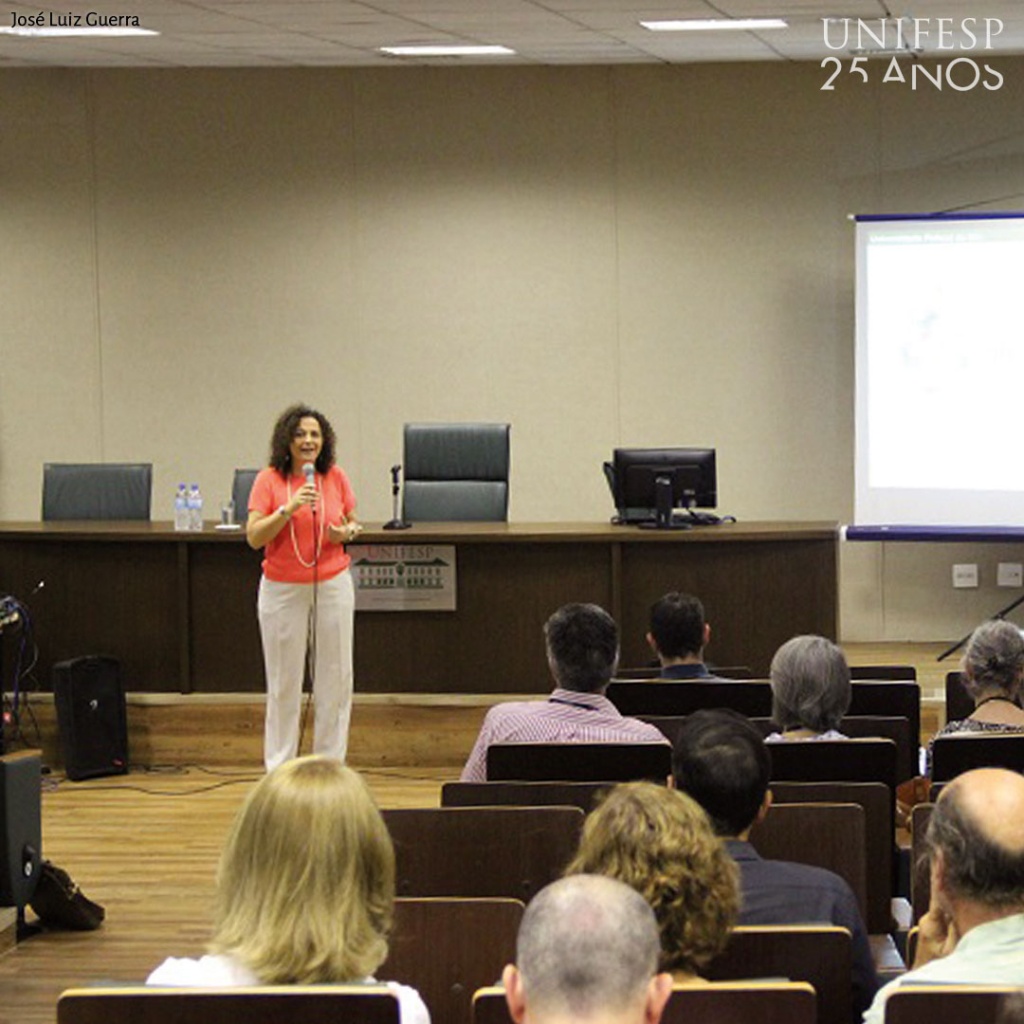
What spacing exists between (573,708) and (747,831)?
5.23ft

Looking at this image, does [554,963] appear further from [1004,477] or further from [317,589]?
[1004,477]

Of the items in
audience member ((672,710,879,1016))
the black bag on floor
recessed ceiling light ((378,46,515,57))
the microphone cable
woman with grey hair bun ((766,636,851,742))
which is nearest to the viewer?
audience member ((672,710,879,1016))

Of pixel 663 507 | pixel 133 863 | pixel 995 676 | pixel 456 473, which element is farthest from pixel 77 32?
pixel 995 676

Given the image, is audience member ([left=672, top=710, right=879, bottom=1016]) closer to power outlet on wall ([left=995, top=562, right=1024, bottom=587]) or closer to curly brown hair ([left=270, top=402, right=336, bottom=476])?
curly brown hair ([left=270, top=402, right=336, bottom=476])

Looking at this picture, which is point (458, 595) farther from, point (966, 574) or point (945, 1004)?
point (945, 1004)

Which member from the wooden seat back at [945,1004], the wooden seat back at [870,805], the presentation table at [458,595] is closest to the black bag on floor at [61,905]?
the presentation table at [458,595]

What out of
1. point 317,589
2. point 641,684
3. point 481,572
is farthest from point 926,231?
point 641,684

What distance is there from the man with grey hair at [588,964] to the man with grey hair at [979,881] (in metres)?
0.63

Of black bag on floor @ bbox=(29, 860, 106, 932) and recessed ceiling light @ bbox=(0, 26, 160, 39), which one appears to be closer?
black bag on floor @ bbox=(29, 860, 106, 932)

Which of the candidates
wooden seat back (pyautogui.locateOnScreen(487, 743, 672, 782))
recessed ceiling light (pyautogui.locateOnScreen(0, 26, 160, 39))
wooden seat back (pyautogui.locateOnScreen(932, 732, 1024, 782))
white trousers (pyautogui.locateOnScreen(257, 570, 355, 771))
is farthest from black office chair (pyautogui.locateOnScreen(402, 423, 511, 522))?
wooden seat back (pyautogui.locateOnScreen(932, 732, 1024, 782))

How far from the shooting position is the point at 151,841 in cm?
712

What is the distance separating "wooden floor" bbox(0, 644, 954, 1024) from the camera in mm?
5523

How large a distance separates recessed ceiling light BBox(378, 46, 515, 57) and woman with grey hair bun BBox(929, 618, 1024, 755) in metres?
5.42

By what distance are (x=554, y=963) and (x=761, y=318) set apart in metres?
8.85
